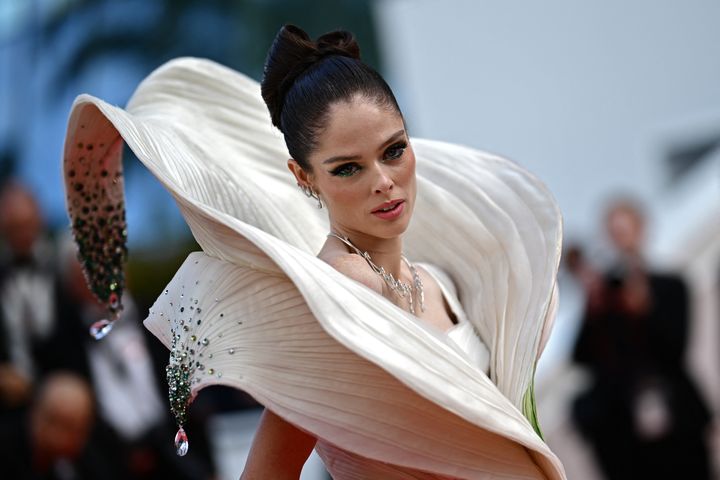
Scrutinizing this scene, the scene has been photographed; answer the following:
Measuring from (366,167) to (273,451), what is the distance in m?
0.40

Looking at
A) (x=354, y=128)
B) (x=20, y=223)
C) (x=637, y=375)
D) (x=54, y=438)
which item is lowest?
(x=637, y=375)

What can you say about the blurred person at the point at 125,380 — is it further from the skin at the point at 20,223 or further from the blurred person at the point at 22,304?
the skin at the point at 20,223

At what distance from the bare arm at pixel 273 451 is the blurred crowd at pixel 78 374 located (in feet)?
8.00

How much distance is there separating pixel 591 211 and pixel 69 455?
5369 millimetres

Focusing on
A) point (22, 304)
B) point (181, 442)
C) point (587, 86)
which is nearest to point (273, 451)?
point (181, 442)

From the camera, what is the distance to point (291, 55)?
160 centimetres

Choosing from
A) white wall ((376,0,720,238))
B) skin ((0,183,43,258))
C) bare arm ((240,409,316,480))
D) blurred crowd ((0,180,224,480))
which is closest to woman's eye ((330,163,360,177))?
bare arm ((240,409,316,480))

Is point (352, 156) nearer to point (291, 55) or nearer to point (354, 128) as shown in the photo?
point (354, 128)

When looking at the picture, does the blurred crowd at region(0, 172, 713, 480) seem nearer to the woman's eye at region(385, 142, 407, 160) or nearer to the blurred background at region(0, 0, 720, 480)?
the blurred background at region(0, 0, 720, 480)

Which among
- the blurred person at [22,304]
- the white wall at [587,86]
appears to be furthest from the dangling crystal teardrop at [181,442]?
the white wall at [587,86]

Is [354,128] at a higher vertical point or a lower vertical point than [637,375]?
higher

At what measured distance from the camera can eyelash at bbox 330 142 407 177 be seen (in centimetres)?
155

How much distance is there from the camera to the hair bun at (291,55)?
160 centimetres

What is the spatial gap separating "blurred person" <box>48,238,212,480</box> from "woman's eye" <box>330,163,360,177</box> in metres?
2.56
